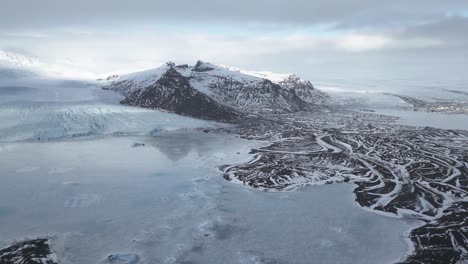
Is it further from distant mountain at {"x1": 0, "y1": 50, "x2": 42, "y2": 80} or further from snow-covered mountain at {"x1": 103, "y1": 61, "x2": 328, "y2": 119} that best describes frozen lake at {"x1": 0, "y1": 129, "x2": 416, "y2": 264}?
distant mountain at {"x1": 0, "y1": 50, "x2": 42, "y2": 80}

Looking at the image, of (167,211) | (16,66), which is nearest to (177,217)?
(167,211)

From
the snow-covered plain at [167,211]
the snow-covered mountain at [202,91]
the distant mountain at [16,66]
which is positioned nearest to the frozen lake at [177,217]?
the snow-covered plain at [167,211]

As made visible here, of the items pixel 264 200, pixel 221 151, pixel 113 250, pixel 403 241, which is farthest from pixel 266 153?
pixel 113 250

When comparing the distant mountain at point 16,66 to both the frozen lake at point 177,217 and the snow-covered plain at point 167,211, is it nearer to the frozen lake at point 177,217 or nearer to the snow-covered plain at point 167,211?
the snow-covered plain at point 167,211

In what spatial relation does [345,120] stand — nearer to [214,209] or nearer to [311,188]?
[311,188]

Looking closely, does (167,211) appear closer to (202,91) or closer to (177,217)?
(177,217)
